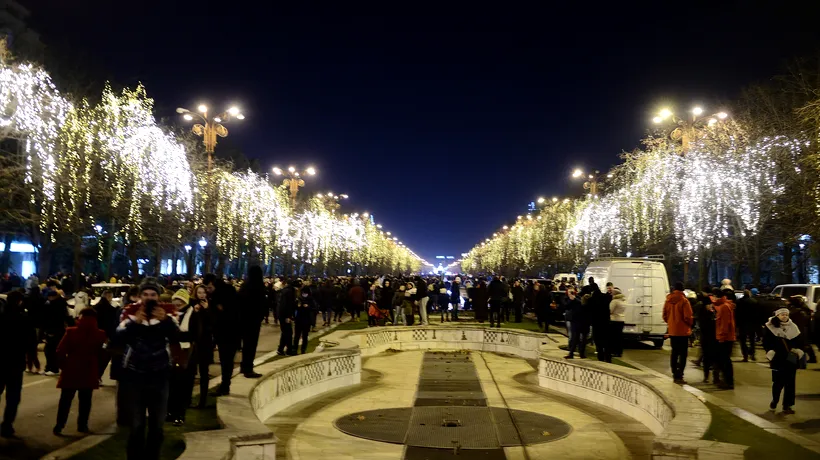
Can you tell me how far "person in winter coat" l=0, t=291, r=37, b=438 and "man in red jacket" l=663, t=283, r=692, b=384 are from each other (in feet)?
35.5

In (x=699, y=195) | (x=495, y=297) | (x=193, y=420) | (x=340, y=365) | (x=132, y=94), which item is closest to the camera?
(x=193, y=420)

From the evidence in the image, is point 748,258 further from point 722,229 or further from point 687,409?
point 687,409

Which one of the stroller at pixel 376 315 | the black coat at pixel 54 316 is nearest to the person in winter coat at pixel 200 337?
the black coat at pixel 54 316

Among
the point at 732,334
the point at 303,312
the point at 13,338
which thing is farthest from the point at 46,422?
the point at 732,334

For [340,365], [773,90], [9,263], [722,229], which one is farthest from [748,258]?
[9,263]

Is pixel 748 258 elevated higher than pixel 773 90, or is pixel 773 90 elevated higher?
pixel 773 90

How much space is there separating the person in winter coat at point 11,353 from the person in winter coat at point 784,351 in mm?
10409

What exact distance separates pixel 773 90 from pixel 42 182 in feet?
113

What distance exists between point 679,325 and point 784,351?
2703mm

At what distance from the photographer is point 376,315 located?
2766 cm

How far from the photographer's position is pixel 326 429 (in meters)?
10.6

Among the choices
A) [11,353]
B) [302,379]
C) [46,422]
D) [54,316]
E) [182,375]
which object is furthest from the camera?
[54,316]

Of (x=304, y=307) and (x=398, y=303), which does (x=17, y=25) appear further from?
(x=304, y=307)

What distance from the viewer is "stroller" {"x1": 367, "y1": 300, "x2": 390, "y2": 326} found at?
27.6 meters
